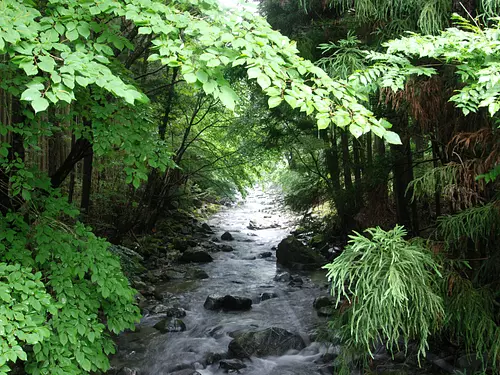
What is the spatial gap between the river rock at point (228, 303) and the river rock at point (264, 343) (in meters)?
1.52

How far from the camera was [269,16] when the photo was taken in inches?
270

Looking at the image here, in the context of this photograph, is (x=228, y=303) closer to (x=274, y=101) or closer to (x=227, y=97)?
(x=227, y=97)

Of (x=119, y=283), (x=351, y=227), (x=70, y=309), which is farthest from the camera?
A: (x=351, y=227)

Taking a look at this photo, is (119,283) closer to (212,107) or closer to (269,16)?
(269,16)

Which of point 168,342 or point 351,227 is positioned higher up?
point 351,227

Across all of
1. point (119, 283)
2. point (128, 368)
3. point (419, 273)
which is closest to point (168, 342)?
point (128, 368)

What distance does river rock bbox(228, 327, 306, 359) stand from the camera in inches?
239

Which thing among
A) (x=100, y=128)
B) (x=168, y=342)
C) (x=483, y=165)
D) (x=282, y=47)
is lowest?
(x=168, y=342)

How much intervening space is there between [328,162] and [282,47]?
8460mm

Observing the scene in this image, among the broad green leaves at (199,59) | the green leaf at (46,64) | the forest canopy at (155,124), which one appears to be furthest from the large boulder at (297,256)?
the green leaf at (46,64)

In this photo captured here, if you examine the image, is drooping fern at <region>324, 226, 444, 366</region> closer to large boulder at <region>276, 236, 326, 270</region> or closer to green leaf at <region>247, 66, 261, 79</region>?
green leaf at <region>247, 66, 261, 79</region>

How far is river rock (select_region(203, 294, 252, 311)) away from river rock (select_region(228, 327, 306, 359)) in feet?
5.00

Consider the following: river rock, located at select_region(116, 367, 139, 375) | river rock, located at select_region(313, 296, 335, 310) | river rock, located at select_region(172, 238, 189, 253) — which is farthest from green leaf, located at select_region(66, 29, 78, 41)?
river rock, located at select_region(172, 238, 189, 253)

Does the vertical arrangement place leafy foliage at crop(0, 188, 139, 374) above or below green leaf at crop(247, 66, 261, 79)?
below
